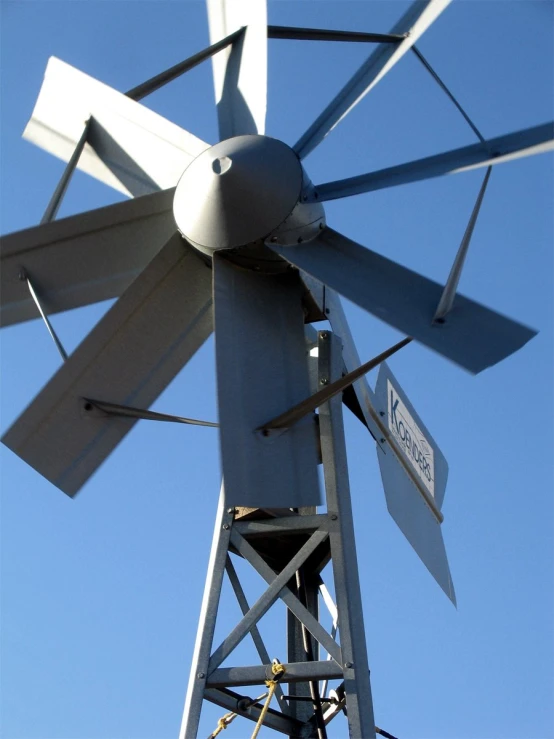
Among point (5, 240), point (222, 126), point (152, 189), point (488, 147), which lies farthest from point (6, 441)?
point (488, 147)

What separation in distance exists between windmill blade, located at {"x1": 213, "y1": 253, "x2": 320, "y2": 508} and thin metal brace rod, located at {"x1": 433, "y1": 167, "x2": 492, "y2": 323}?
5.52ft

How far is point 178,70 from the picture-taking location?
10.8 meters

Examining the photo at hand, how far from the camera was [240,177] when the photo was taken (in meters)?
9.57

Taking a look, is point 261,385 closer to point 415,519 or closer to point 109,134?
point 415,519

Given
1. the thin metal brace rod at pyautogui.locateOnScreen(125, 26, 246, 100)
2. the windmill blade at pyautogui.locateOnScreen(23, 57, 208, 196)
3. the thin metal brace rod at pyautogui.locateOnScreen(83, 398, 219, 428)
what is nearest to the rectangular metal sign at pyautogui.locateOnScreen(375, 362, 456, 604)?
the thin metal brace rod at pyautogui.locateOnScreen(83, 398, 219, 428)

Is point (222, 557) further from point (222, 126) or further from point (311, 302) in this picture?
point (222, 126)

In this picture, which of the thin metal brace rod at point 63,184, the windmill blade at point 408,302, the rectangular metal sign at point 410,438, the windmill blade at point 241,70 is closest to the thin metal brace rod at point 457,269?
the windmill blade at point 408,302

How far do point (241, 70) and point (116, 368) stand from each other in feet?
10.5

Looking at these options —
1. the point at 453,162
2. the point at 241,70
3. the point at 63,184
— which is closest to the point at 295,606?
the point at 453,162

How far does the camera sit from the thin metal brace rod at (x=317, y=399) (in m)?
9.85

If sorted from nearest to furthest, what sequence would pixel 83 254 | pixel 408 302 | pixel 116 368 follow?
pixel 408 302, pixel 83 254, pixel 116 368

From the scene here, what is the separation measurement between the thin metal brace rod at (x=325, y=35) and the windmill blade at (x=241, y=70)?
17cm

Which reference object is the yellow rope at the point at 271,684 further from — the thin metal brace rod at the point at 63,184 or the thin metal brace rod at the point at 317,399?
the thin metal brace rod at the point at 63,184

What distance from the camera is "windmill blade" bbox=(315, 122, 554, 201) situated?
8750 millimetres
